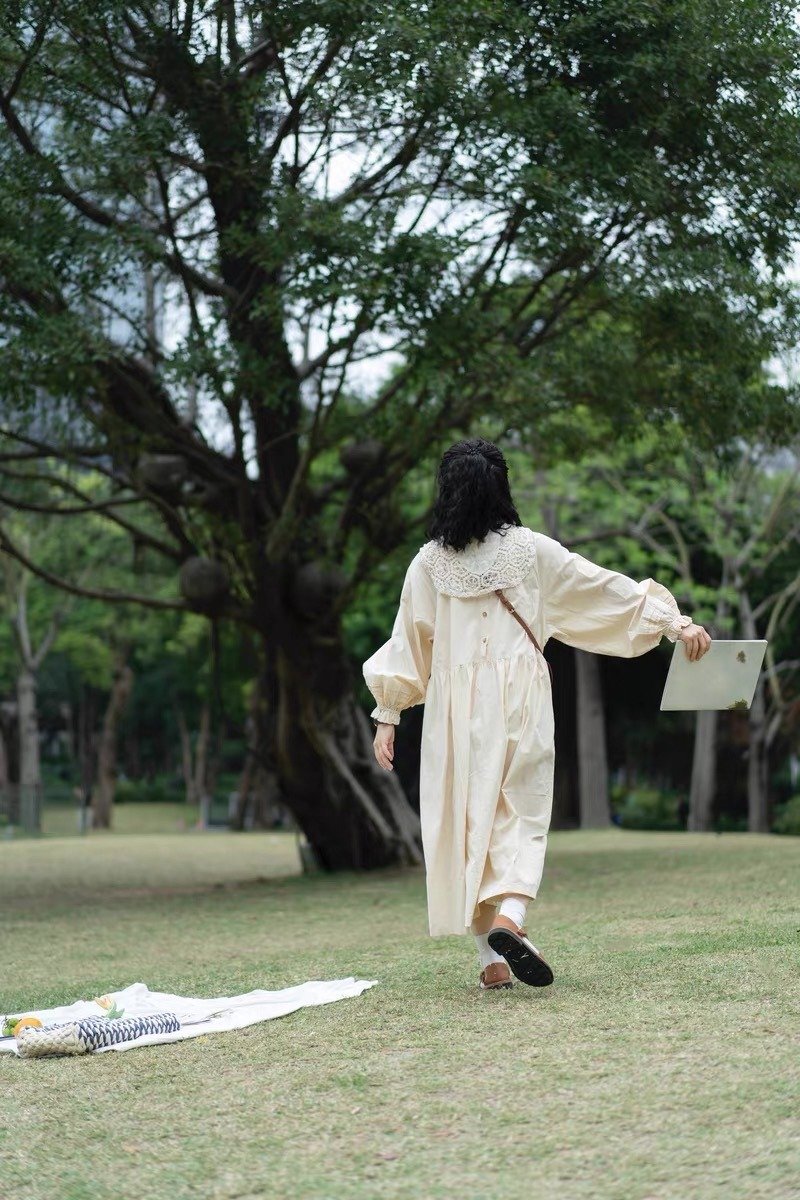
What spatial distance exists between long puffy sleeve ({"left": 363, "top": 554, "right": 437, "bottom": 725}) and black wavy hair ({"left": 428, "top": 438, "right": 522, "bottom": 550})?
0.22 m

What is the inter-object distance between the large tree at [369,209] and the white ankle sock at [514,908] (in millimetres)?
5552

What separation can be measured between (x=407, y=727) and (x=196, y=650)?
594 centimetres

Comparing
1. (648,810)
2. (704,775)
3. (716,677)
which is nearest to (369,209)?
(716,677)

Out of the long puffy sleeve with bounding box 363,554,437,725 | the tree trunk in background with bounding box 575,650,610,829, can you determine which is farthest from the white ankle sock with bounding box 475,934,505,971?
the tree trunk in background with bounding box 575,650,610,829

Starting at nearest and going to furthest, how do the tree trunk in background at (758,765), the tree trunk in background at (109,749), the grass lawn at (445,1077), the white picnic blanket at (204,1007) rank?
the grass lawn at (445,1077), the white picnic blanket at (204,1007), the tree trunk in background at (758,765), the tree trunk in background at (109,749)

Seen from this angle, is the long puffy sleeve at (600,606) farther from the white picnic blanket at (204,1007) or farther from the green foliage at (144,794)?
the green foliage at (144,794)

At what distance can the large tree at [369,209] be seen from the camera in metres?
9.85

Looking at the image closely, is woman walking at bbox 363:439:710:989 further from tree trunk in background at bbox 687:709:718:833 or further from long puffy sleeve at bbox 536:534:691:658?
tree trunk in background at bbox 687:709:718:833

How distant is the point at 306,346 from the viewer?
13453 millimetres

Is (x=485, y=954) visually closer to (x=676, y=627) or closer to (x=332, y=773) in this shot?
(x=676, y=627)

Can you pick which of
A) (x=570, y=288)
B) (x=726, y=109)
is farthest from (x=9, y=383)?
(x=726, y=109)

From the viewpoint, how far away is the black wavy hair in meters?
5.68

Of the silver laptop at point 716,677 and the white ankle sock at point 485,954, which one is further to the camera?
the silver laptop at point 716,677

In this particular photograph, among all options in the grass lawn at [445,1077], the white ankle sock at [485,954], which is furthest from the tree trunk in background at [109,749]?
the white ankle sock at [485,954]
